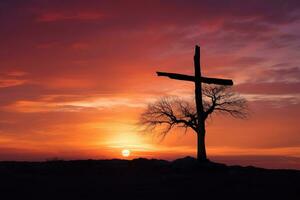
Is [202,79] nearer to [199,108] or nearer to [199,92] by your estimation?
[199,92]

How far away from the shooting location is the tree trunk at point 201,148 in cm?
3334

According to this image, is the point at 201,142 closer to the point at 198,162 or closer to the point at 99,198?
the point at 198,162

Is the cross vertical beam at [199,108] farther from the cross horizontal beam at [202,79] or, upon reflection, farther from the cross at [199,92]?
the cross horizontal beam at [202,79]

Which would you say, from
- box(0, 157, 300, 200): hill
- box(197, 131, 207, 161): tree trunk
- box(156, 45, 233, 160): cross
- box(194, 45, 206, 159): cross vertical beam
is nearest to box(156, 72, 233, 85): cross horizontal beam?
box(156, 45, 233, 160): cross

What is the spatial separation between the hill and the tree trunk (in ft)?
2.01

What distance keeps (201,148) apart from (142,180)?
8.02 metres

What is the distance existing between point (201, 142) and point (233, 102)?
4.45 m

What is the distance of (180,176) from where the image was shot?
→ 92.1ft

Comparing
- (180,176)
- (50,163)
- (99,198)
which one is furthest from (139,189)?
(50,163)

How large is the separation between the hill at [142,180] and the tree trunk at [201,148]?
0.61 metres

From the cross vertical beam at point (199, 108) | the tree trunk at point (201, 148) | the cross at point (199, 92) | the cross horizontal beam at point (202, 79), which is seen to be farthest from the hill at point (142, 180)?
the cross horizontal beam at point (202, 79)

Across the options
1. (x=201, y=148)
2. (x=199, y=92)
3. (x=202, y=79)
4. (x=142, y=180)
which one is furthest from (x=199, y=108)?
(x=142, y=180)

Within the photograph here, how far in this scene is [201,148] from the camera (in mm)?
33500

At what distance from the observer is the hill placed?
22.9 metres
